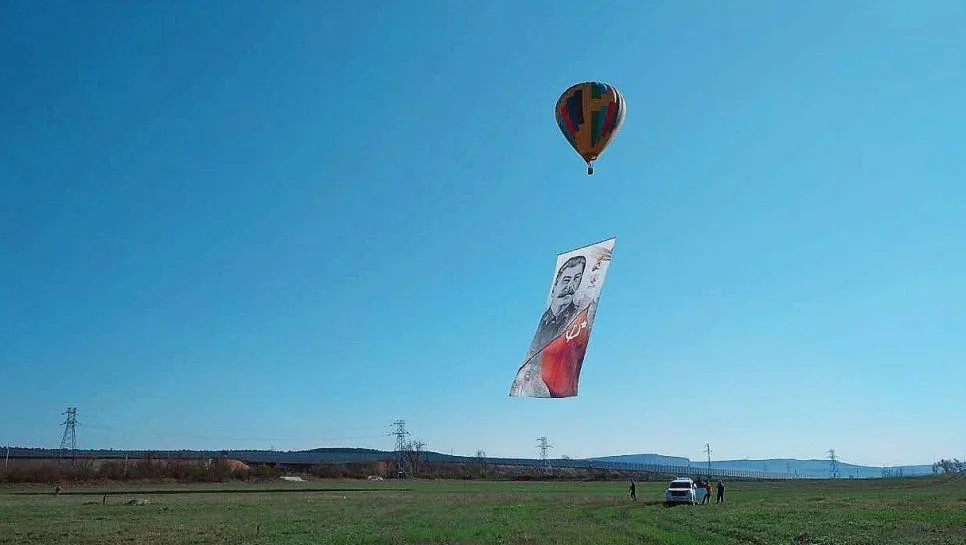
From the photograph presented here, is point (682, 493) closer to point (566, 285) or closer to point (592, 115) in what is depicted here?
point (592, 115)

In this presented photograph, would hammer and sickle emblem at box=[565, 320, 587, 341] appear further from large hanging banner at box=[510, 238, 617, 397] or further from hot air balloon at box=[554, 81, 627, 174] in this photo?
hot air balloon at box=[554, 81, 627, 174]

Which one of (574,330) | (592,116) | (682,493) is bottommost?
(682,493)

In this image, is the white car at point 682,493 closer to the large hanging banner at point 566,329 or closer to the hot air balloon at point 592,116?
the hot air balloon at point 592,116

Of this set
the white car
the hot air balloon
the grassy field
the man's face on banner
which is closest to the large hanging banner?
the man's face on banner

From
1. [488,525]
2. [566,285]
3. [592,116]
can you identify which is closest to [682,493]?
[488,525]

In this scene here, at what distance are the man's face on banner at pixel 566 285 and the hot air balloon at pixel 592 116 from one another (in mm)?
14222

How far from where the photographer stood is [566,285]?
2055 centimetres

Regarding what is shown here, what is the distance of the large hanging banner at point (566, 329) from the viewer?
19062mm

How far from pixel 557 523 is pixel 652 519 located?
4.84 meters

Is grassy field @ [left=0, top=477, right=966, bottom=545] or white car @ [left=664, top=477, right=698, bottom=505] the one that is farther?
Result: white car @ [left=664, top=477, right=698, bottom=505]

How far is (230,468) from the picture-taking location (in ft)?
387

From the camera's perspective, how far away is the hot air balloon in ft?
111

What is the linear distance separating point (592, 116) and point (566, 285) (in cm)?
1553

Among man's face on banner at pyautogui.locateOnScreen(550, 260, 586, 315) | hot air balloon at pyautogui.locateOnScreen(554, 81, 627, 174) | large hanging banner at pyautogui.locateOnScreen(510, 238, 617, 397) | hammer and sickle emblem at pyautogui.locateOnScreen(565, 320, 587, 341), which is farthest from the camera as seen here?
hot air balloon at pyautogui.locateOnScreen(554, 81, 627, 174)
